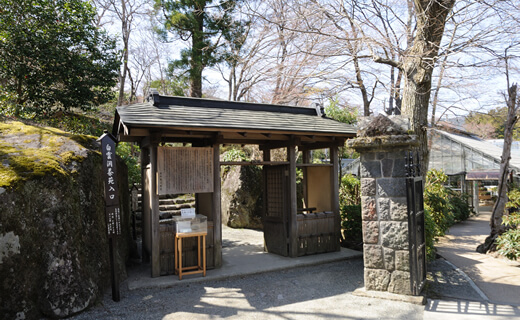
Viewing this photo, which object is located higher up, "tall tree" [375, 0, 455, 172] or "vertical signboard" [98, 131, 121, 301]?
"tall tree" [375, 0, 455, 172]

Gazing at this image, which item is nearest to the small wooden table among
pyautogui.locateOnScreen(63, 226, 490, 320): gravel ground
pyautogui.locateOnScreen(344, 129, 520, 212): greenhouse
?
pyautogui.locateOnScreen(63, 226, 490, 320): gravel ground

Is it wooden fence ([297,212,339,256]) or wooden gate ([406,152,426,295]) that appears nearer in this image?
wooden gate ([406,152,426,295])

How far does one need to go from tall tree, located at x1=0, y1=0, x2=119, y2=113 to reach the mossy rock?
4.78m

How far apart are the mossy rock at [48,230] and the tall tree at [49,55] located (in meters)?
4.78

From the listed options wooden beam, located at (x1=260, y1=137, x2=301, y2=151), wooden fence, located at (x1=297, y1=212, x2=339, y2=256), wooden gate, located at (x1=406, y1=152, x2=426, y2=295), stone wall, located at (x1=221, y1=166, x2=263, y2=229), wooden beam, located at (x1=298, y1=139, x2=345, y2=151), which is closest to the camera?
wooden gate, located at (x1=406, y1=152, x2=426, y2=295)

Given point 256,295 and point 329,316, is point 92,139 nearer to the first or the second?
point 256,295

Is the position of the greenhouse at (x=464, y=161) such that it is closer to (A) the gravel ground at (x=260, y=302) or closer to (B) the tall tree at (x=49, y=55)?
(A) the gravel ground at (x=260, y=302)

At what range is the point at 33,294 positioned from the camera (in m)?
4.01

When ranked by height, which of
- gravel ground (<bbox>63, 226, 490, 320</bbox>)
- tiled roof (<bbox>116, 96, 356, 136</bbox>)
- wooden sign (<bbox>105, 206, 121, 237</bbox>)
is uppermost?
tiled roof (<bbox>116, 96, 356, 136</bbox>)

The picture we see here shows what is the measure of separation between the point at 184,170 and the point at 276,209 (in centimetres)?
259

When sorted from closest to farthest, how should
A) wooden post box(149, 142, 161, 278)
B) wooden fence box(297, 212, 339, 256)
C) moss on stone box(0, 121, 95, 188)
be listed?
moss on stone box(0, 121, 95, 188) < wooden post box(149, 142, 161, 278) < wooden fence box(297, 212, 339, 256)

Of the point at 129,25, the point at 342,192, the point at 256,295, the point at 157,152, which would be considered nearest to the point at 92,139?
the point at 157,152

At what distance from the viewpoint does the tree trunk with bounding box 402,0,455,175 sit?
7.08 meters

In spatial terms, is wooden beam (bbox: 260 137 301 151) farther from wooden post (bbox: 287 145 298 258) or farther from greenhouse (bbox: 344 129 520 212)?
greenhouse (bbox: 344 129 520 212)
